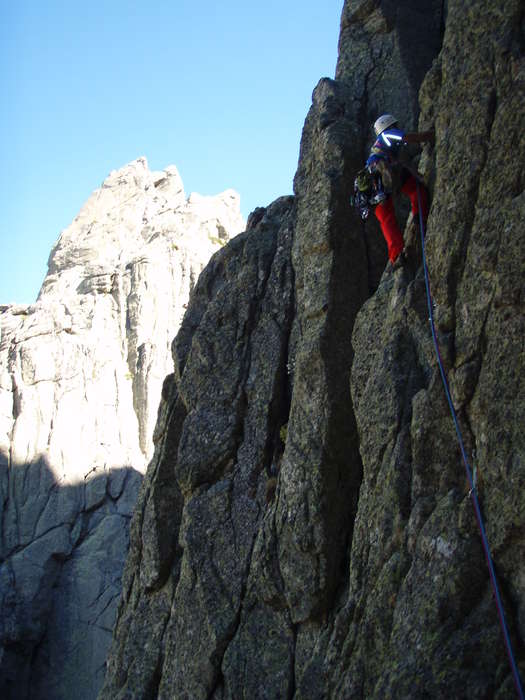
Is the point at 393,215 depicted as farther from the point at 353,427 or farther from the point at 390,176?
the point at 353,427

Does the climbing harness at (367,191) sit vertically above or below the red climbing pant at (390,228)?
above

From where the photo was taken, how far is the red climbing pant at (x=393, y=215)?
43.8 feet

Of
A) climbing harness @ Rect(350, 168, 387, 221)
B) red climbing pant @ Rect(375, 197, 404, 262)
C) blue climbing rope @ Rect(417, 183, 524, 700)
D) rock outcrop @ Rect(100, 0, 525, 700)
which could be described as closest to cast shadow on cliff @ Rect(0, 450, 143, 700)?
rock outcrop @ Rect(100, 0, 525, 700)

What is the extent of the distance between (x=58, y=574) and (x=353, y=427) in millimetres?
27007

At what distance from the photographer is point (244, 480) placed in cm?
1622

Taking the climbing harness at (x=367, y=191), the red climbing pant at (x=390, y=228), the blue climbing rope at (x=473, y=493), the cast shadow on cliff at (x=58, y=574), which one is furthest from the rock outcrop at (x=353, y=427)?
the cast shadow on cliff at (x=58, y=574)

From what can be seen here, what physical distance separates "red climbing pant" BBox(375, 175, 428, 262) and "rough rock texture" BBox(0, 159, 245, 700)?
1066 inches

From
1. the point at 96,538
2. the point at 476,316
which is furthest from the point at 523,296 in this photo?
the point at 96,538

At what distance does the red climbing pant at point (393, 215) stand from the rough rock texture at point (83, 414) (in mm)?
27077

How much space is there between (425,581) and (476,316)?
396cm

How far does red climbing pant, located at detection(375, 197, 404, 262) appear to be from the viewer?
1375 centimetres

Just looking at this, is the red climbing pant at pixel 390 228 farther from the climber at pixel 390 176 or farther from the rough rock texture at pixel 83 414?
the rough rock texture at pixel 83 414

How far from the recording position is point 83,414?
4284 centimetres

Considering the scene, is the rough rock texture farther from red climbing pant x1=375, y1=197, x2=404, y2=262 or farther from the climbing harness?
red climbing pant x1=375, y1=197, x2=404, y2=262
